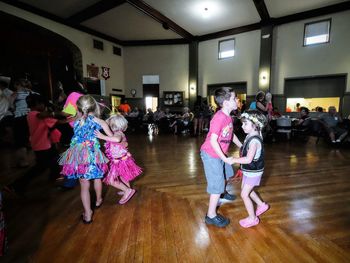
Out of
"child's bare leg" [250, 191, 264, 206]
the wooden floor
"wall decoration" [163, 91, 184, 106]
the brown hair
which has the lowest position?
the wooden floor

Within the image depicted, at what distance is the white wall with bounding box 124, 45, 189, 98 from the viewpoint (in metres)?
11.1

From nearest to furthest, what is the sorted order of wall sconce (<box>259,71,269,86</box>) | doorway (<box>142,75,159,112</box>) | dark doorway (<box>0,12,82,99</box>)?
dark doorway (<box>0,12,82,99</box>), wall sconce (<box>259,71,269,86</box>), doorway (<box>142,75,159,112</box>)

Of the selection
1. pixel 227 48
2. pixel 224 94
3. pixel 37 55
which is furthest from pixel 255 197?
pixel 227 48

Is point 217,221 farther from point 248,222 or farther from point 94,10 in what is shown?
point 94,10

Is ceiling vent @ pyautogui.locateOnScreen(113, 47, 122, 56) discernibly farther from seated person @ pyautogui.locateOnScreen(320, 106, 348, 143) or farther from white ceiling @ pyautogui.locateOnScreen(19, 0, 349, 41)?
seated person @ pyautogui.locateOnScreen(320, 106, 348, 143)

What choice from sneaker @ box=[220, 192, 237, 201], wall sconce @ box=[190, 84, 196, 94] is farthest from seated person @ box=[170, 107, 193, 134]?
sneaker @ box=[220, 192, 237, 201]

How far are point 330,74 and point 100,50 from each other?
10.1 m

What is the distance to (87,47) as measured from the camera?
9.48 metres

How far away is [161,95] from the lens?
37.6ft

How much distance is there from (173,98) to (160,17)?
4.21 meters

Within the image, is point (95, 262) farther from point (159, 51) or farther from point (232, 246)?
point (159, 51)

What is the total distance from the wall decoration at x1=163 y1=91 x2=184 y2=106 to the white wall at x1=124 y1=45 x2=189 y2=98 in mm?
217

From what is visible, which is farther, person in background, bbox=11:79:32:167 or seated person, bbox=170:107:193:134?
seated person, bbox=170:107:193:134

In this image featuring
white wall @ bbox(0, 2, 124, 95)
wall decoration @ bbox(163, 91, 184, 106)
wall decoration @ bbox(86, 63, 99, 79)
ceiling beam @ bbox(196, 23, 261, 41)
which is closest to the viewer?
white wall @ bbox(0, 2, 124, 95)
